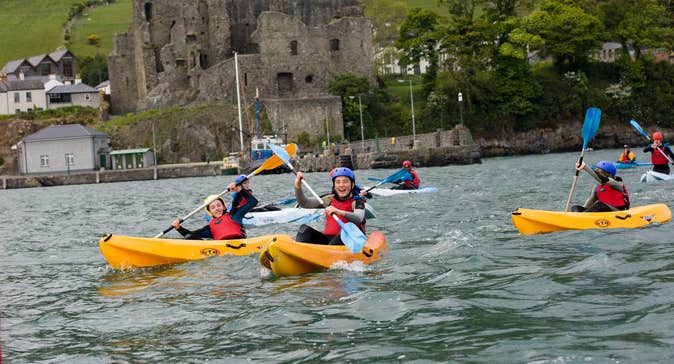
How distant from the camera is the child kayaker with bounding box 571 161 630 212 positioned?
1847cm

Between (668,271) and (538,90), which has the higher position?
(538,90)

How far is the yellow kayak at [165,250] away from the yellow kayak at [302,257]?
2.14m

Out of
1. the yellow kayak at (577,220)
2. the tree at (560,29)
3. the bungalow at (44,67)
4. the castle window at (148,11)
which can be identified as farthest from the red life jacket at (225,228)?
Result: the bungalow at (44,67)

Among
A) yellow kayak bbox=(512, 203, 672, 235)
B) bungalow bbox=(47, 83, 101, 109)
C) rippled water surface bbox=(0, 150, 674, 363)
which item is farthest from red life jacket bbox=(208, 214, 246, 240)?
bungalow bbox=(47, 83, 101, 109)

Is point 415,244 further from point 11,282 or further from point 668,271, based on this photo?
point 11,282

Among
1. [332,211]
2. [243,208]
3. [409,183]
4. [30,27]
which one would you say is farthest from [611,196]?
[30,27]

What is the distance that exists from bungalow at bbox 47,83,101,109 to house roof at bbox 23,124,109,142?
15900mm

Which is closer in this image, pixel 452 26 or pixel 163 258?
pixel 163 258

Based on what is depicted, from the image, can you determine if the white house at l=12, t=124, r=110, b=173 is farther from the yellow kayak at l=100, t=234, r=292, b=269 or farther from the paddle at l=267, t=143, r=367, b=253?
the paddle at l=267, t=143, r=367, b=253

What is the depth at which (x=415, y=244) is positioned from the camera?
18.4m

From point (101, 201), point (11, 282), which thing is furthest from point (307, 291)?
point (101, 201)

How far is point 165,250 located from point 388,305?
6245 mm

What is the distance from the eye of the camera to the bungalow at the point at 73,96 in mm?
99188

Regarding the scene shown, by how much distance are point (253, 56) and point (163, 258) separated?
69379mm
